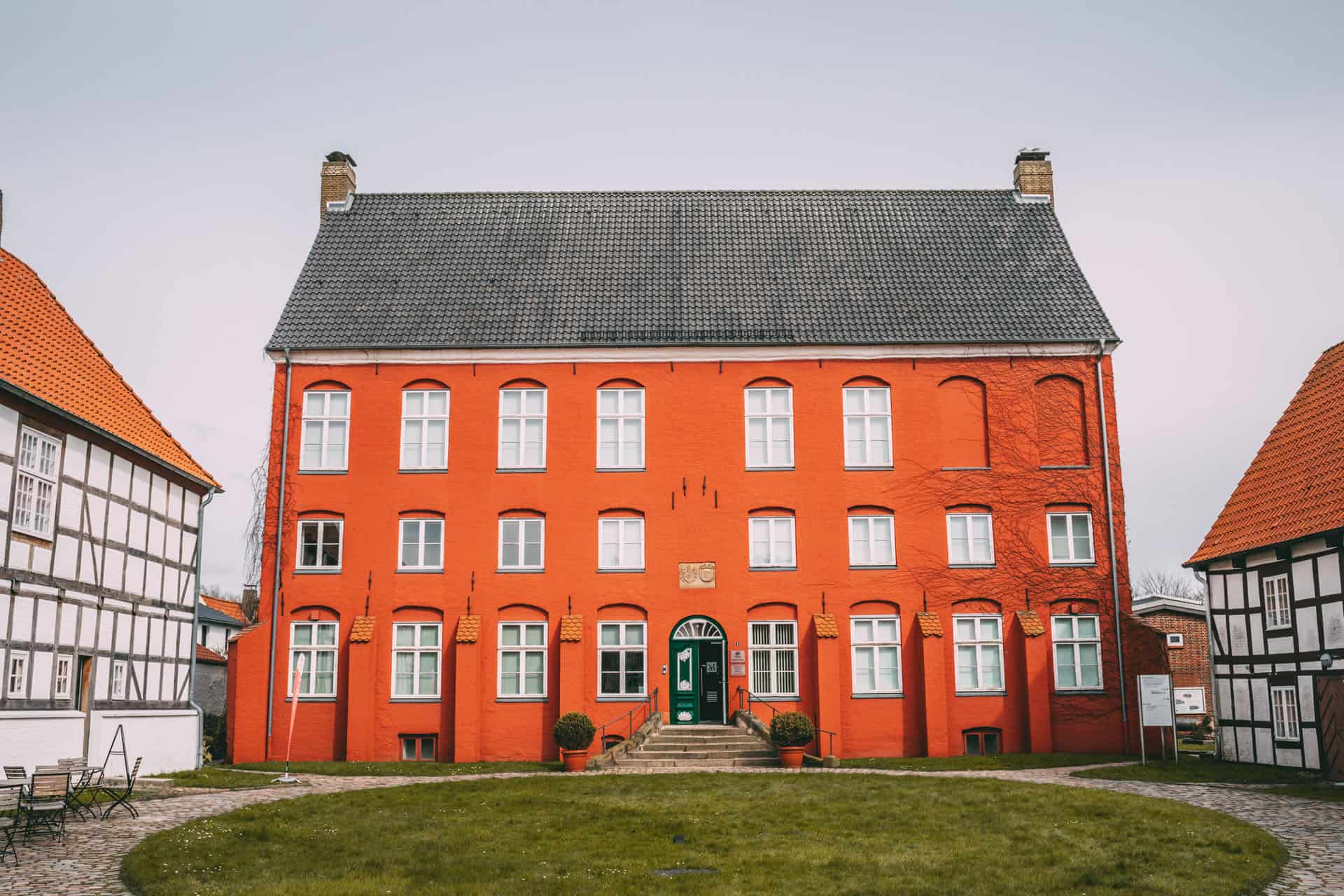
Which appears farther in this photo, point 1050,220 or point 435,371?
point 1050,220

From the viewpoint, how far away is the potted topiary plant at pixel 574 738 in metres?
23.9

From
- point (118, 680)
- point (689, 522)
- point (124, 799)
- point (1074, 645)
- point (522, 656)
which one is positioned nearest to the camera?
point (124, 799)

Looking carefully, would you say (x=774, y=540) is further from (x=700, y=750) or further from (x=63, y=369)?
(x=63, y=369)

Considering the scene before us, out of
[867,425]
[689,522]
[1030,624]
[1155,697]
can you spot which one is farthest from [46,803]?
[1030,624]

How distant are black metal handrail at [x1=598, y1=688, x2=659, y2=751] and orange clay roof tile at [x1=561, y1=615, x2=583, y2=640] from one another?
2.01 m

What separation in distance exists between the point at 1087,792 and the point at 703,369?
47.0ft

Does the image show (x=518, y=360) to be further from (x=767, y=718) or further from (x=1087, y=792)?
(x=1087, y=792)

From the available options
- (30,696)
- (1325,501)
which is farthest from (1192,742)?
(30,696)

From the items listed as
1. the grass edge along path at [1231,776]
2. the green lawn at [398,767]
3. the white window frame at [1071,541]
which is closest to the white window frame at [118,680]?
the green lawn at [398,767]

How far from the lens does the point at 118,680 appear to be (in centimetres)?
2416

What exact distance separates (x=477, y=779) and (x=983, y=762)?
1070cm

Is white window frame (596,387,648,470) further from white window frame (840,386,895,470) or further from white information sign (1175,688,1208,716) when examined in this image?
white information sign (1175,688,1208,716)

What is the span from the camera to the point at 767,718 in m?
27.8

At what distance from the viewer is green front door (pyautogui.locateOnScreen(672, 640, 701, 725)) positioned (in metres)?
28.3
